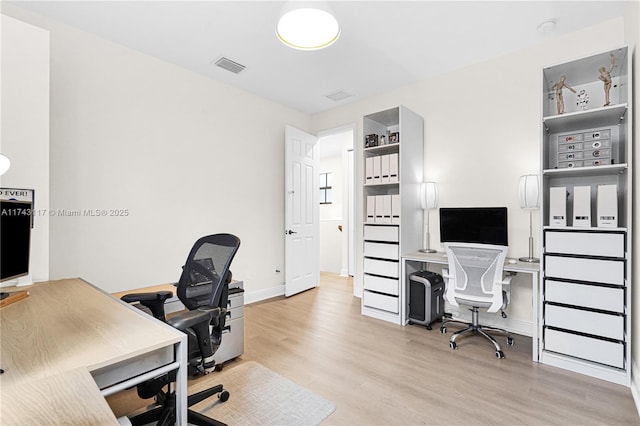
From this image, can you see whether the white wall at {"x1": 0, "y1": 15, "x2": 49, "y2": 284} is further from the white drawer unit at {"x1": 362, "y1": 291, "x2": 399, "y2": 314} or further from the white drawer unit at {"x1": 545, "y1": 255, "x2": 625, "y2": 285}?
the white drawer unit at {"x1": 545, "y1": 255, "x2": 625, "y2": 285}

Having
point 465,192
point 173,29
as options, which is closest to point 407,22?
point 465,192

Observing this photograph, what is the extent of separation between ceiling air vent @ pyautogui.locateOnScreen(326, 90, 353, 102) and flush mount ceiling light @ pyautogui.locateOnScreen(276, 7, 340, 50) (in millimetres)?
2014

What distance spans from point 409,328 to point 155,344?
8.94 ft

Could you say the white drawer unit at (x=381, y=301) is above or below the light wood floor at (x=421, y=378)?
above

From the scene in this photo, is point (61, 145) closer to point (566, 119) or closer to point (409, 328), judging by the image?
point (409, 328)

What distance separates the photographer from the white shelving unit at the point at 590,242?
2154 mm

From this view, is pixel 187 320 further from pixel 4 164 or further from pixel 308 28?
pixel 308 28

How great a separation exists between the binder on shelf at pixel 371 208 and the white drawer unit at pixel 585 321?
181 cm

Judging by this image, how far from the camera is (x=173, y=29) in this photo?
2814 millimetres

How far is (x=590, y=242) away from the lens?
7.43 feet

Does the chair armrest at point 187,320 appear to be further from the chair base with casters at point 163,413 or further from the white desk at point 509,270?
the white desk at point 509,270

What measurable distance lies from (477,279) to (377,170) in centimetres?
158

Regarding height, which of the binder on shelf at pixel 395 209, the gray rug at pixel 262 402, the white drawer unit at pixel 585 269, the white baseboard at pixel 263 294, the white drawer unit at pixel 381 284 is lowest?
the gray rug at pixel 262 402

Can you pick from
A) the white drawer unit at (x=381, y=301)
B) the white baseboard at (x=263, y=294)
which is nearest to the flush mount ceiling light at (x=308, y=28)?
the white drawer unit at (x=381, y=301)
